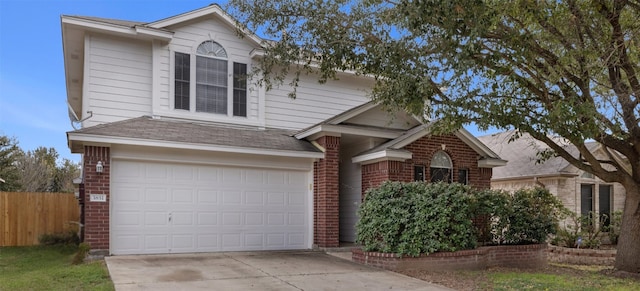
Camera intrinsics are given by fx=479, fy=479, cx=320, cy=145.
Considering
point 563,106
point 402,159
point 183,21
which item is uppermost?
point 183,21

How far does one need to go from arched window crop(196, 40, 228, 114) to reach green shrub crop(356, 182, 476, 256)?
539 centimetres

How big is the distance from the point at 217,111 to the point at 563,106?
875 centimetres

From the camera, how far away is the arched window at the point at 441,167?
1339 cm

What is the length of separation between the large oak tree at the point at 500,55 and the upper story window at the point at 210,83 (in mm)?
3634

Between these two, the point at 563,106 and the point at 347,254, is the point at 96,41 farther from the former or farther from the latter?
the point at 563,106

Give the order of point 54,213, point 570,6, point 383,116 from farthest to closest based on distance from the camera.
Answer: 1. point 54,213
2. point 383,116
3. point 570,6

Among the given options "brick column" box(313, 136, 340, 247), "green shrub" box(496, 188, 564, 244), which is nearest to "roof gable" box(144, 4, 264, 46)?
"brick column" box(313, 136, 340, 247)

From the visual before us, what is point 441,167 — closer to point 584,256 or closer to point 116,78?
point 584,256

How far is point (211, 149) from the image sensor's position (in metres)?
11.4

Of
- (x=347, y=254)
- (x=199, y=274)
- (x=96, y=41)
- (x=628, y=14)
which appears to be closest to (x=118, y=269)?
(x=199, y=274)

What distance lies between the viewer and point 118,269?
29.0 feet

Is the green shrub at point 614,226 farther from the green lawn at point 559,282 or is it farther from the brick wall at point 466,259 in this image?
the green lawn at point 559,282

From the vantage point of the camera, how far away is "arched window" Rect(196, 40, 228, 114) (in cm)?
1312

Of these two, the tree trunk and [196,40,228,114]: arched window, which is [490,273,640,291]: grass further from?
[196,40,228,114]: arched window
